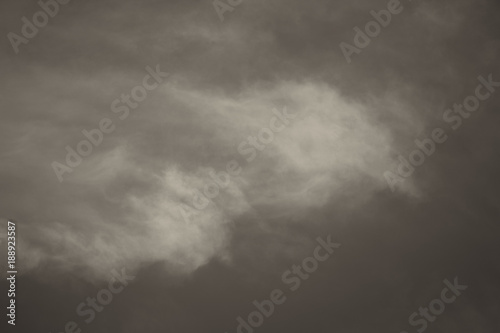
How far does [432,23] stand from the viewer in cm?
2277

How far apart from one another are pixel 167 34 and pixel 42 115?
506cm

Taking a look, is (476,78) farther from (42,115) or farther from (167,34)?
(42,115)
